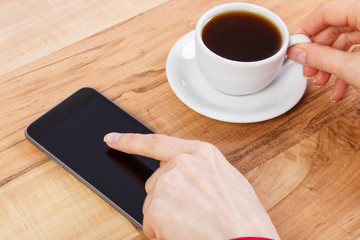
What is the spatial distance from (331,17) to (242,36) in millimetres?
172

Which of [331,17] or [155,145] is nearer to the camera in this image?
[155,145]

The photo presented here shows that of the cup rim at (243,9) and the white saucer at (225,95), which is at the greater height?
the cup rim at (243,9)

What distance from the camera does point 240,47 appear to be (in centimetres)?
71

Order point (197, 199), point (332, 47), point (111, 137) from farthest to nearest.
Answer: point (332, 47) < point (111, 137) < point (197, 199)

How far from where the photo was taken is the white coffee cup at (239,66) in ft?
2.15

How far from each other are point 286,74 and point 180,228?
403mm

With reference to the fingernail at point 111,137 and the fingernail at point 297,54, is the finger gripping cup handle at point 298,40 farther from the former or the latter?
the fingernail at point 111,137

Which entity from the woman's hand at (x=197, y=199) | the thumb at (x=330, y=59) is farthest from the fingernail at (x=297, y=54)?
the woman's hand at (x=197, y=199)

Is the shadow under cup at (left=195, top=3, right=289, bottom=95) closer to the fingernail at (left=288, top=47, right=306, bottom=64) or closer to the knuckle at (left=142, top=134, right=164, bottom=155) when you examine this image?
the fingernail at (left=288, top=47, right=306, bottom=64)

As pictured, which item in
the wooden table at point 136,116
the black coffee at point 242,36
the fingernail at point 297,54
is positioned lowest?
the wooden table at point 136,116

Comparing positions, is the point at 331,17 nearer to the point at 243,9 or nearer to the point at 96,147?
the point at 243,9

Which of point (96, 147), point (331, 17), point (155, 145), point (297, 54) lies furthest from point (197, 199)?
point (331, 17)

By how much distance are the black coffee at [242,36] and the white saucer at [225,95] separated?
0.08 metres

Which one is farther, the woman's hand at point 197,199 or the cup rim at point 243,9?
the cup rim at point 243,9
